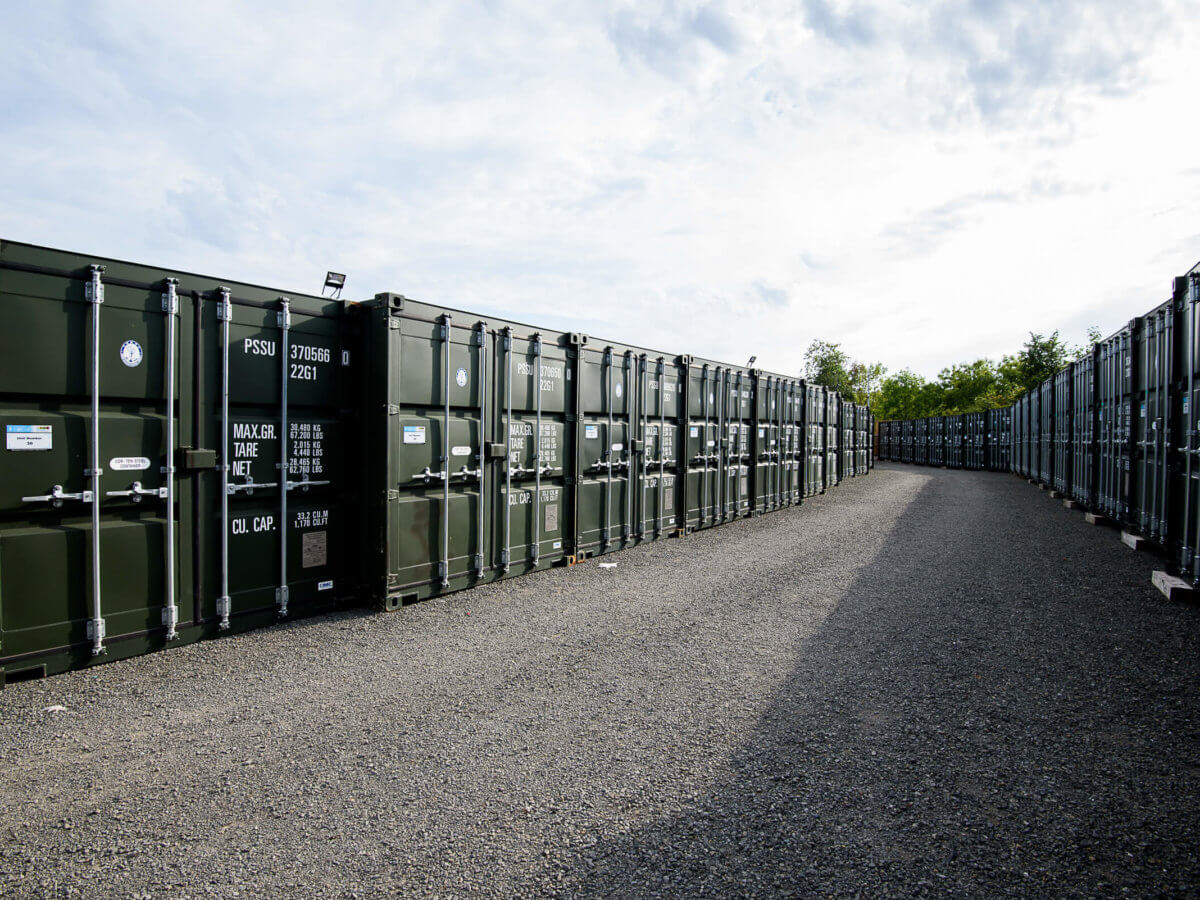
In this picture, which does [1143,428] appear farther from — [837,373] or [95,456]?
[837,373]

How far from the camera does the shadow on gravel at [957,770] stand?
2.89 metres

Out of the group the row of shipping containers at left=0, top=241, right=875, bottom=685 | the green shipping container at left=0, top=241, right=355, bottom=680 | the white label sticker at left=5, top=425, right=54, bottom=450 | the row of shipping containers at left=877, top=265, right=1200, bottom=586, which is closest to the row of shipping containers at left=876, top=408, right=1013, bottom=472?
the row of shipping containers at left=877, top=265, right=1200, bottom=586

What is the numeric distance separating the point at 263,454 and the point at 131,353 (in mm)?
1411

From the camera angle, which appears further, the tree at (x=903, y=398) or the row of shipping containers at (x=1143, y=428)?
the tree at (x=903, y=398)

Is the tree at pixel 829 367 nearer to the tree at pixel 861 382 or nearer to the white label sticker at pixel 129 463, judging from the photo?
the tree at pixel 861 382

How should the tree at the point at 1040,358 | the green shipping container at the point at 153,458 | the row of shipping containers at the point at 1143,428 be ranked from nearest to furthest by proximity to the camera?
the green shipping container at the point at 153,458
the row of shipping containers at the point at 1143,428
the tree at the point at 1040,358

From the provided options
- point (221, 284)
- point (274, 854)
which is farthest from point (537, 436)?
point (274, 854)

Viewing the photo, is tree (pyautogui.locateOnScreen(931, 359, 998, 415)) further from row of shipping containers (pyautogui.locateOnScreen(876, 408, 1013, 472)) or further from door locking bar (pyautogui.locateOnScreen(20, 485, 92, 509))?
door locking bar (pyautogui.locateOnScreen(20, 485, 92, 509))

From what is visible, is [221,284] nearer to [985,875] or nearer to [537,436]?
[537,436]

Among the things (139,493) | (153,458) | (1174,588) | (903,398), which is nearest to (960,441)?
(1174,588)

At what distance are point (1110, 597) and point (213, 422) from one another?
968cm

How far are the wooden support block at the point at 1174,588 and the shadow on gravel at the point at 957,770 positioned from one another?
170mm

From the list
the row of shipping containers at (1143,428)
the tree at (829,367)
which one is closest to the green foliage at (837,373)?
the tree at (829,367)

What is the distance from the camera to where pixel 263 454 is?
646 centimetres
